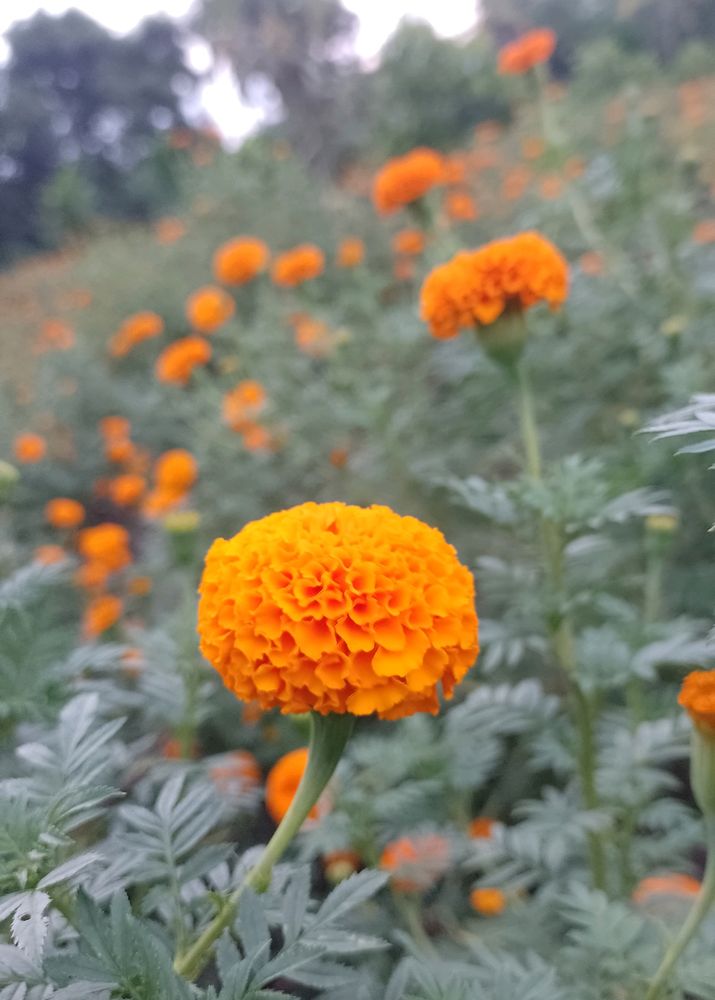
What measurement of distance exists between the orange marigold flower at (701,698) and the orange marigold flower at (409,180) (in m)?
1.79

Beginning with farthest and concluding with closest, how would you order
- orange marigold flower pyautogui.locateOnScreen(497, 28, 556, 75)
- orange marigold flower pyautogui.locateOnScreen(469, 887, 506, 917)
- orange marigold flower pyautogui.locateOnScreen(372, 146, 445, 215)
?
orange marigold flower pyautogui.locateOnScreen(497, 28, 556, 75) < orange marigold flower pyautogui.locateOnScreen(372, 146, 445, 215) < orange marigold flower pyautogui.locateOnScreen(469, 887, 506, 917)

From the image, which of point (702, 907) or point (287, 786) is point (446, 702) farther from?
point (702, 907)

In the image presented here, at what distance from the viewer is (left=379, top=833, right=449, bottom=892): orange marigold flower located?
50.5 inches

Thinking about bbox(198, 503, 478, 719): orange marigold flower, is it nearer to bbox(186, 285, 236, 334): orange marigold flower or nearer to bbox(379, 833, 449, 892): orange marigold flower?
bbox(379, 833, 449, 892): orange marigold flower

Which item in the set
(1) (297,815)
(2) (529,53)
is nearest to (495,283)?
(1) (297,815)

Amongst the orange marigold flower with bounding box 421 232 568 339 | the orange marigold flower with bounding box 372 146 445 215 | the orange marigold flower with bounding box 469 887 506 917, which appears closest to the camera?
the orange marigold flower with bounding box 421 232 568 339

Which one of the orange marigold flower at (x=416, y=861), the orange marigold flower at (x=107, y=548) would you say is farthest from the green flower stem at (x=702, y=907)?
the orange marigold flower at (x=107, y=548)

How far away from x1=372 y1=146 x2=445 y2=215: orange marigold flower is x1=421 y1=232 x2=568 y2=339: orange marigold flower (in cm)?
108

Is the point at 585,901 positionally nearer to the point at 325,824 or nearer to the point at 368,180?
the point at 325,824

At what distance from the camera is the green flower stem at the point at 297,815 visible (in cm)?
65

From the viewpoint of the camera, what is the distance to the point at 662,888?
3.98 feet

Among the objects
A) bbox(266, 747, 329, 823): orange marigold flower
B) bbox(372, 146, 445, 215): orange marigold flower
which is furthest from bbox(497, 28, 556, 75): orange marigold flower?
bbox(266, 747, 329, 823): orange marigold flower

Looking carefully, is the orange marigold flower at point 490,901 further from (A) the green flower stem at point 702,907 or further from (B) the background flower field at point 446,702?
(A) the green flower stem at point 702,907

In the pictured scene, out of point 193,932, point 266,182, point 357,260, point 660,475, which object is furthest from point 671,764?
point 266,182
